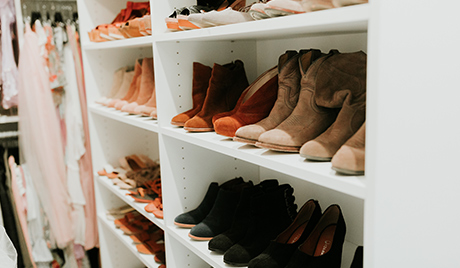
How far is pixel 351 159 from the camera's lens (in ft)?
2.37

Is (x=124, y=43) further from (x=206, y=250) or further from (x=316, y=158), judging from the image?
(x=316, y=158)

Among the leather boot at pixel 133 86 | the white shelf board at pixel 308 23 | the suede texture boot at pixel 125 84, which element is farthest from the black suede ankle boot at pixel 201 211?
the suede texture boot at pixel 125 84

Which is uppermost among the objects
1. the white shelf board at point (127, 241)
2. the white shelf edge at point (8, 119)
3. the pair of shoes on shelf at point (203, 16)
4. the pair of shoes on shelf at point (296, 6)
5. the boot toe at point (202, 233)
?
the pair of shoes on shelf at point (203, 16)

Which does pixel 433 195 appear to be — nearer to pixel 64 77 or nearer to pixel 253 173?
pixel 253 173

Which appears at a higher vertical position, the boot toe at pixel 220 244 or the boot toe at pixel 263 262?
the boot toe at pixel 263 262

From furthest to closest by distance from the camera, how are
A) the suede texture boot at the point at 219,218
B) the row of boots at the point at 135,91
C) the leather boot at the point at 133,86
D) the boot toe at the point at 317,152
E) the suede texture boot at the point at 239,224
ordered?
the leather boot at the point at 133,86 → the row of boots at the point at 135,91 → the suede texture boot at the point at 219,218 → the suede texture boot at the point at 239,224 → the boot toe at the point at 317,152

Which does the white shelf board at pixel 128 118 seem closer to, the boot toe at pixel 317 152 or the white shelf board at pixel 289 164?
the white shelf board at pixel 289 164

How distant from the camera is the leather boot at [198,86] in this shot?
4.40 ft

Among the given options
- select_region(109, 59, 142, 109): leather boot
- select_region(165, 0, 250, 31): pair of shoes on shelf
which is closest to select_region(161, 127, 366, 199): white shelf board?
select_region(165, 0, 250, 31): pair of shoes on shelf

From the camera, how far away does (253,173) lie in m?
1.59

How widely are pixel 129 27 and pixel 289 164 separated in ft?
3.28

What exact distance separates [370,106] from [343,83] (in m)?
0.23

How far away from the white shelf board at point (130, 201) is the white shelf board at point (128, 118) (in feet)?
1.14

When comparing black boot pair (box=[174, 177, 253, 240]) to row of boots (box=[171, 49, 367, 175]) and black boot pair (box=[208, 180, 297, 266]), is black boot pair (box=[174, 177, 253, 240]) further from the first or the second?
row of boots (box=[171, 49, 367, 175])
